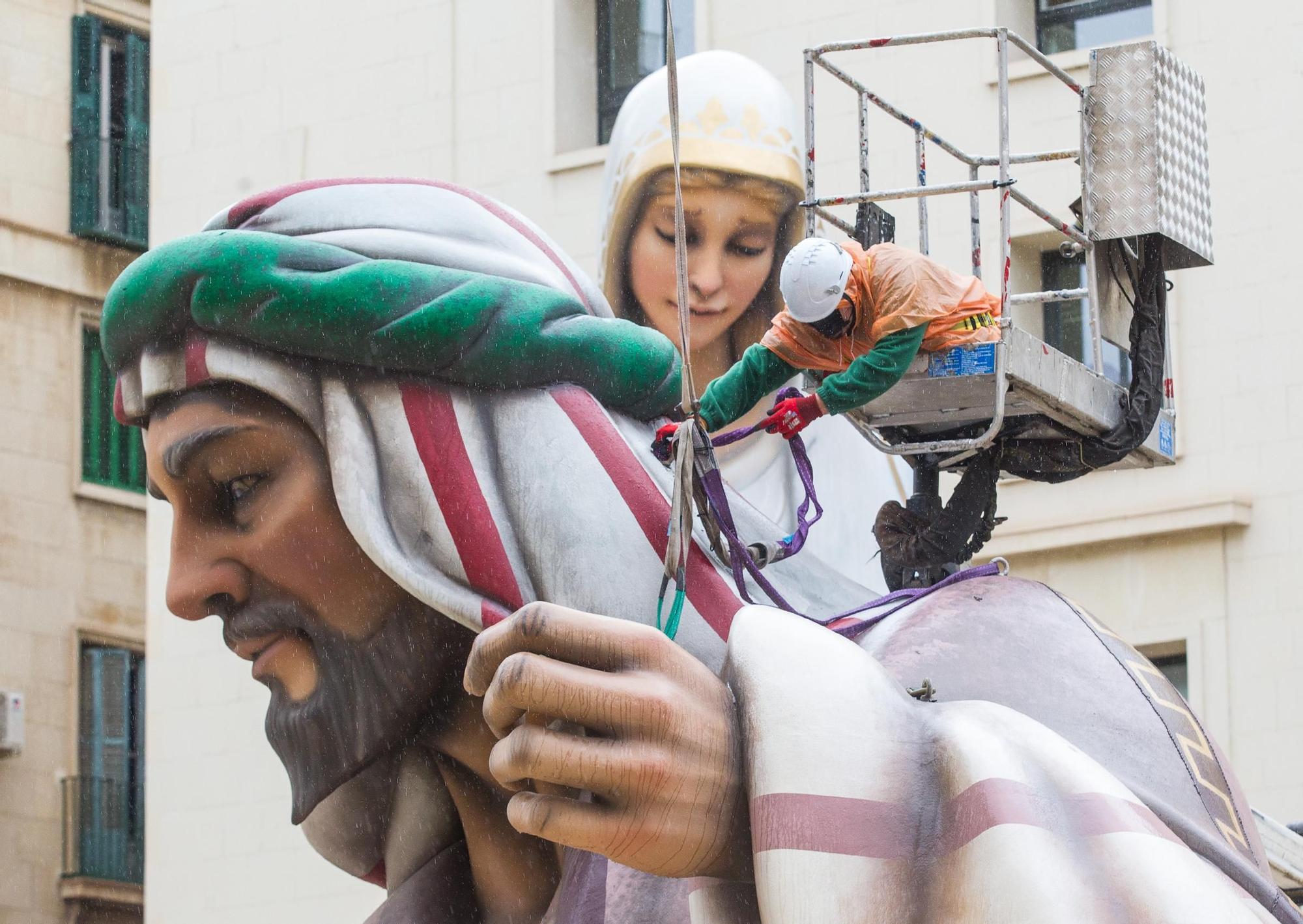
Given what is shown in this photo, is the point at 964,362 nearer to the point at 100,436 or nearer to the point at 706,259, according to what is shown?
the point at 706,259

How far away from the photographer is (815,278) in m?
5.66

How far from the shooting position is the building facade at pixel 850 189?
14266mm

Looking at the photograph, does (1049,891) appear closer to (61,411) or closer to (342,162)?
(342,162)

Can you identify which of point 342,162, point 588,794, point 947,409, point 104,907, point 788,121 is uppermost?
point 342,162

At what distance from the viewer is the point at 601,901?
18.0 ft

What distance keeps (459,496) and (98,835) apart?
16101 mm

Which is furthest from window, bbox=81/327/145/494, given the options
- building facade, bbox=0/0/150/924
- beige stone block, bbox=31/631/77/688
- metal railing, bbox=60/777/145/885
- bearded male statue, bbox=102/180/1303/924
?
bearded male statue, bbox=102/180/1303/924

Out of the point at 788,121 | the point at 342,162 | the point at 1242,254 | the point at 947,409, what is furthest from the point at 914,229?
the point at 947,409

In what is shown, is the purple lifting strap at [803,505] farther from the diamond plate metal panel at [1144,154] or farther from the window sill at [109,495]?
the window sill at [109,495]

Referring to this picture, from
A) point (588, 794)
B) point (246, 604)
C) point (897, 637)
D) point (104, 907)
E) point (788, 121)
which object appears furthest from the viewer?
point (104, 907)

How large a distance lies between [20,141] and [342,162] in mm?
5519

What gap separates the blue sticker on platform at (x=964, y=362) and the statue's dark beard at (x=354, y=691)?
3.49ft

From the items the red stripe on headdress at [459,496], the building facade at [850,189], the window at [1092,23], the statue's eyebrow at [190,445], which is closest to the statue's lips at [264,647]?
the statue's eyebrow at [190,445]

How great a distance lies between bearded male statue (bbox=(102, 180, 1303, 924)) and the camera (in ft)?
15.5
